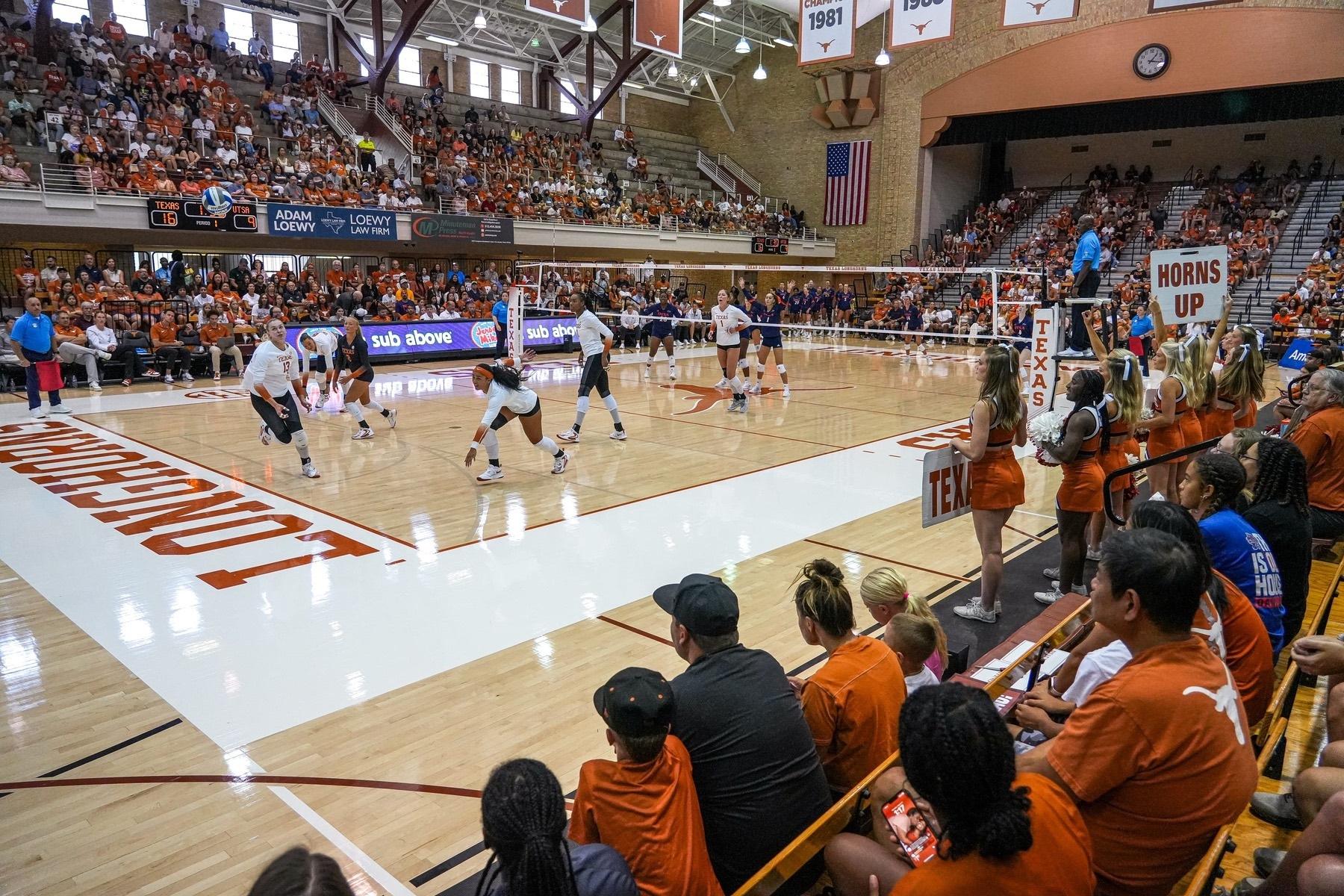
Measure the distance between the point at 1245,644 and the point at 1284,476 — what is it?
3.89ft

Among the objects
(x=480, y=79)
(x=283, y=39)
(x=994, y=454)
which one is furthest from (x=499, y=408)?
(x=480, y=79)

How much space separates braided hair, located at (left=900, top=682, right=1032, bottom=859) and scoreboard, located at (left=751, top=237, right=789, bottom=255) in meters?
30.0

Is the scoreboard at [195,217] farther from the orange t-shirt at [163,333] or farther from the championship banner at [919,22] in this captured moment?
the championship banner at [919,22]

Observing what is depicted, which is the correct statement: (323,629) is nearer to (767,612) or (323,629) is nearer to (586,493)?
(767,612)

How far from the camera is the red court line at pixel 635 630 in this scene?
16.8ft

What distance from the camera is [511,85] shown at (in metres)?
33.4

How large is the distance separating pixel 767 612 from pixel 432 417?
27.1 feet

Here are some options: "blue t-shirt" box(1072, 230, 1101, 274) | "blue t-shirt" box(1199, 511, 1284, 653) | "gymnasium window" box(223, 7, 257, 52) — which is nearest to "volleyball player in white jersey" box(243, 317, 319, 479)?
"blue t-shirt" box(1199, 511, 1284, 653)

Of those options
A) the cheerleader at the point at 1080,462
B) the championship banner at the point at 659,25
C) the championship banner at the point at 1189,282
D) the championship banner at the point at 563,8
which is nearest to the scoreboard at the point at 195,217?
the championship banner at the point at 563,8

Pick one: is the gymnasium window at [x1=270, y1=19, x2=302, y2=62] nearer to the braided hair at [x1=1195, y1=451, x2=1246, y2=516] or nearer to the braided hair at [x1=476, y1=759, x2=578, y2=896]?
the braided hair at [x1=1195, y1=451, x2=1246, y2=516]

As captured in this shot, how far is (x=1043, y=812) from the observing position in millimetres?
1762

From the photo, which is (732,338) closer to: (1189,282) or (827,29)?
(827,29)

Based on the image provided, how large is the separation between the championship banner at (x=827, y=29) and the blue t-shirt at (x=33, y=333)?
1249 cm

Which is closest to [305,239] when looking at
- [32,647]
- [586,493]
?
[586,493]
